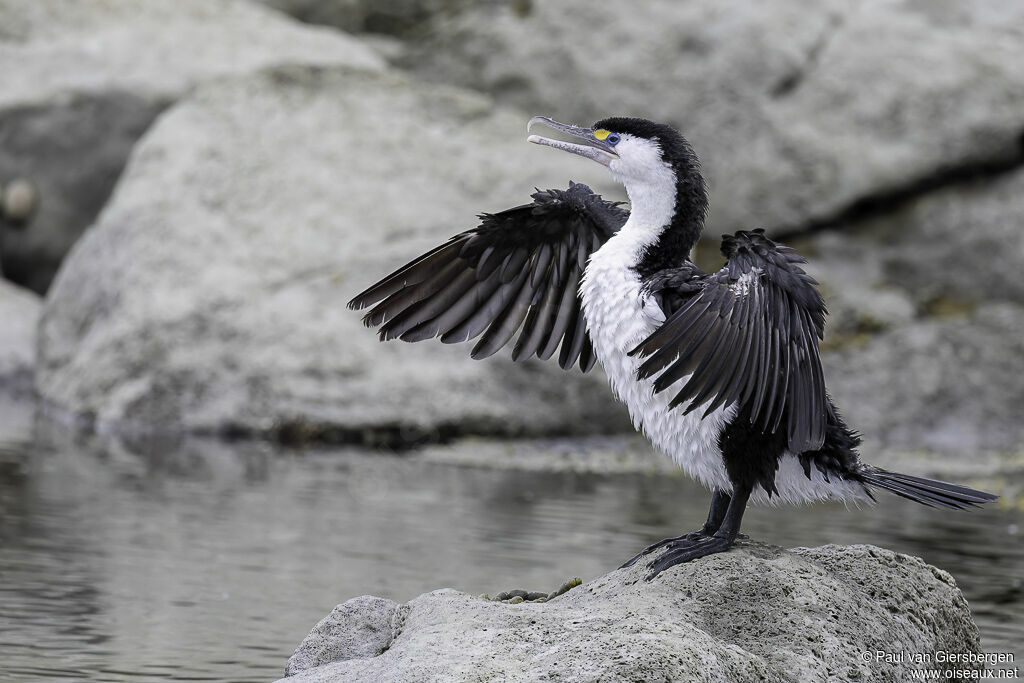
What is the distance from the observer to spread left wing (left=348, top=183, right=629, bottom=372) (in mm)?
6551

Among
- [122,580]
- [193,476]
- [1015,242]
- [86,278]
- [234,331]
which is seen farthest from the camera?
[1015,242]

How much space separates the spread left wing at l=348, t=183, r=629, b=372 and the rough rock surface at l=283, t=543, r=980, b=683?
136cm

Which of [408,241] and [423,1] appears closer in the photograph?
[408,241]

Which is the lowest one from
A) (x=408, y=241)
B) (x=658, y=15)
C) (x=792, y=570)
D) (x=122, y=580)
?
(x=122, y=580)

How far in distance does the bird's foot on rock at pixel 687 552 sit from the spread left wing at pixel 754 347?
51 centimetres

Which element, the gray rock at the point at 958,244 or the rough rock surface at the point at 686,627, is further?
the gray rock at the point at 958,244

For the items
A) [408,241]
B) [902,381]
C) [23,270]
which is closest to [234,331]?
[408,241]

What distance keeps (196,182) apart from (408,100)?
8.68ft

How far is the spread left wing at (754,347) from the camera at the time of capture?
5066 mm

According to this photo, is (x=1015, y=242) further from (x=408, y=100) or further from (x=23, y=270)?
(x=23, y=270)

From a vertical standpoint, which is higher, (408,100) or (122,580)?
(408,100)

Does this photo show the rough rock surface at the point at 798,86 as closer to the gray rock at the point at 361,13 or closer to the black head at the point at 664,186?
the gray rock at the point at 361,13

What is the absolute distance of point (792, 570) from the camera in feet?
17.9

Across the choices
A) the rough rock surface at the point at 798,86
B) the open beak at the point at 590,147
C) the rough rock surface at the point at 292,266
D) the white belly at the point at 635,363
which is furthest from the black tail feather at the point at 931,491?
the rough rock surface at the point at 798,86
